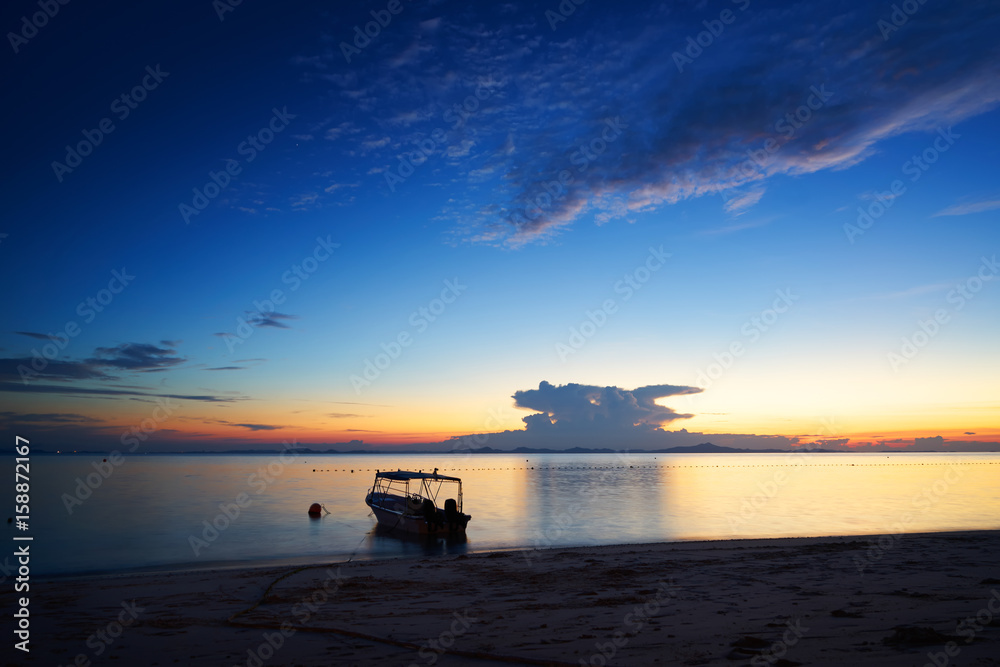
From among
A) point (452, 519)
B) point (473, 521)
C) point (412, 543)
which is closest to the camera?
point (412, 543)

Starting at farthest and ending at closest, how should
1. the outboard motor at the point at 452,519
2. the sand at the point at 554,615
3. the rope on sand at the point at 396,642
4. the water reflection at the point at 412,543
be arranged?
the outboard motor at the point at 452,519, the water reflection at the point at 412,543, the sand at the point at 554,615, the rope on sand at the point at 396,642

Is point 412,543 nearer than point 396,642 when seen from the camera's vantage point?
No

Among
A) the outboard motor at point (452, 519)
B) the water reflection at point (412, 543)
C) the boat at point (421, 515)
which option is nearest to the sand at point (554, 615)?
the water reflection at point (412, 543)

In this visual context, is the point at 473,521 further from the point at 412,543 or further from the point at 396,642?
the point at 396,642

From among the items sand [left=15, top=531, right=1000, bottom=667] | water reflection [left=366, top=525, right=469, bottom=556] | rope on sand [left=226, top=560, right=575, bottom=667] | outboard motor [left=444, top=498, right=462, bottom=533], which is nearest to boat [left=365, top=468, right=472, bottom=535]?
outboard motor [left=444, top=498, right=462, bottom=533]

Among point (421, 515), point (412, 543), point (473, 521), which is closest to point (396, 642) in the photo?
point (412, 543)

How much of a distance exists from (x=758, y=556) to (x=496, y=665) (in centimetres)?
1488

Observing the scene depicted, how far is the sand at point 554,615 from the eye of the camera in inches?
320

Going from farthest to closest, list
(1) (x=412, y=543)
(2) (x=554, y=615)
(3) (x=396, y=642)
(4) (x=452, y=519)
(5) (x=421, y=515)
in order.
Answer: (4) (x=452, y=519) → (5) (x=421, y=515) → (1) (x=412, y=543) → (2) (x=554, y=615) → (3) (x=396, y=642)

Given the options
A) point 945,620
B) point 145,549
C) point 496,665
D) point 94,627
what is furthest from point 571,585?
point 145,549

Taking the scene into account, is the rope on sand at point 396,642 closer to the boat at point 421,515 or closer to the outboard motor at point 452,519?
the boat at point 421,515

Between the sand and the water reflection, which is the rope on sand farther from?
the water reflection

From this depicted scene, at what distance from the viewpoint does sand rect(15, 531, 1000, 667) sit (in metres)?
8.13

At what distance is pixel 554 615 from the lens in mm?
10719
